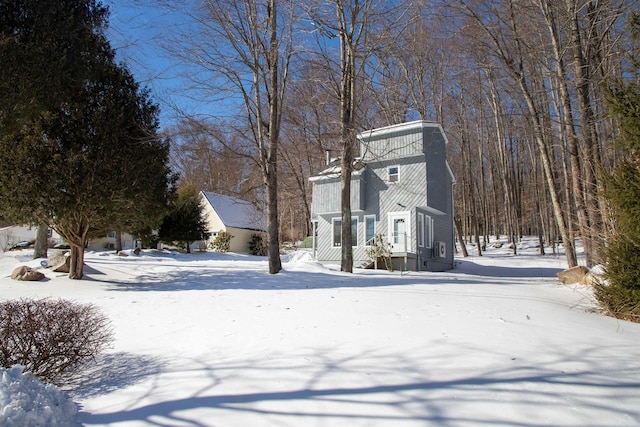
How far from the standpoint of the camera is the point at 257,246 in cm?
3241

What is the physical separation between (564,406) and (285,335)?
293 cm

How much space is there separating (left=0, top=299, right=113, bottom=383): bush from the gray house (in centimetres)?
1498

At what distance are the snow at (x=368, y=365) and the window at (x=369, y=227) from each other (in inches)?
515

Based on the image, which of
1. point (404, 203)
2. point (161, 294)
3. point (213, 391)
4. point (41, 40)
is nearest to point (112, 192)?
point (161, 294)

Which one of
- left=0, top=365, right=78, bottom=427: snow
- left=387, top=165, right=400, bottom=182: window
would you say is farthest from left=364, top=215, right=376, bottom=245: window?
left=0, top=365, right=78, bottom=427: snow

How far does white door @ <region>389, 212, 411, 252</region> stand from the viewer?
63.5 ft

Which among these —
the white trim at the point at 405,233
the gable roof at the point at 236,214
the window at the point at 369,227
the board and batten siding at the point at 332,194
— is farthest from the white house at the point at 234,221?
the white trim at the point at 405,233

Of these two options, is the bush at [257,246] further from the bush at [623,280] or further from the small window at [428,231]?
the bush at [623,280]

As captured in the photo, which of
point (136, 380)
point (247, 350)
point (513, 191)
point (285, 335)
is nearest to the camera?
point (136, 380)

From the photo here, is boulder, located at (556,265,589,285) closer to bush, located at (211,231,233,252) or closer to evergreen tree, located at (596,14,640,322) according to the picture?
evergreen tree, located at (596,14,640,322)

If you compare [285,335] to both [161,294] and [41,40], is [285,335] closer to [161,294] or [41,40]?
[161,294]

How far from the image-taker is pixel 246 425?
8.75ft

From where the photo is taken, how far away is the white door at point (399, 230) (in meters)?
19.4

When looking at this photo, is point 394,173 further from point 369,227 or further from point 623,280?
point 623,280
